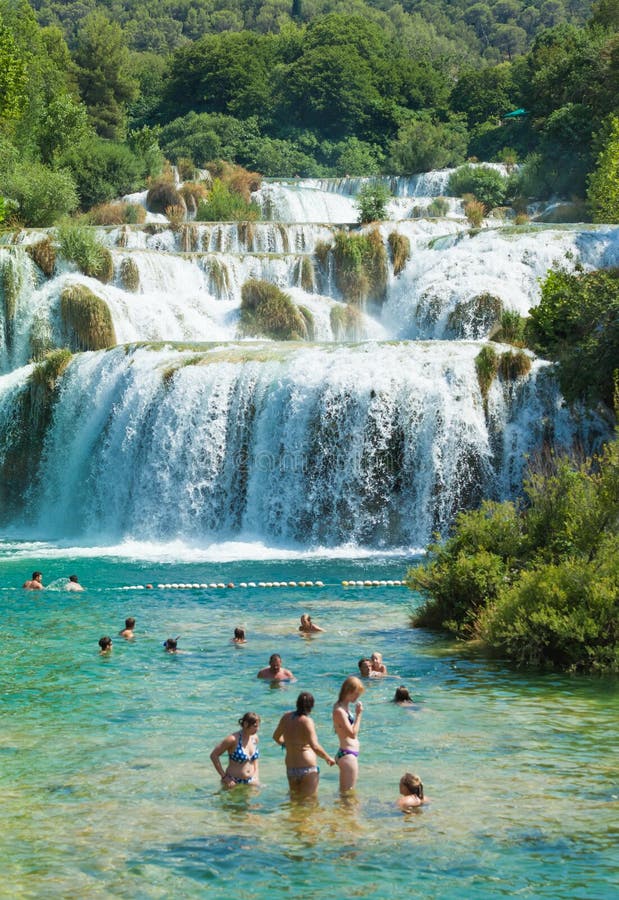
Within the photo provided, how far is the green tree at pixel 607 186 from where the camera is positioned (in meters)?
42.3

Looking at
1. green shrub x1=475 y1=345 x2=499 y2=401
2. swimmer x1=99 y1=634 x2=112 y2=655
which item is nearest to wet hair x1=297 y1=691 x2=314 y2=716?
swimmer x1=99 y1=634 x2=112 y2=655

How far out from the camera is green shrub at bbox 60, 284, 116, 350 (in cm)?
3466

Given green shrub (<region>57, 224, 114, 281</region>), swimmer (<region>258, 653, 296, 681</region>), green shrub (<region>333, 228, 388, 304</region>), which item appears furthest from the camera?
green shrub (<region>333, 228, 388, 304</region>)

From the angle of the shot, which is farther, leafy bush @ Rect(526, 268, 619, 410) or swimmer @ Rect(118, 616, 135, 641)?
leafy bush @ Rect(526, 268, 619, 410)

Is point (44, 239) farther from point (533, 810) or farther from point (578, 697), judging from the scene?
point (533, 810)

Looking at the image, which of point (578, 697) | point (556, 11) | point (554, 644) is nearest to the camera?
point (578, 697)

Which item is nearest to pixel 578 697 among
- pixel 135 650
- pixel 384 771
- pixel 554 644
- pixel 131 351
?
pixel 554 644

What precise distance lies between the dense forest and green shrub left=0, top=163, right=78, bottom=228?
0.05 m

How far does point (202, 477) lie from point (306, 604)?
8.84 metres

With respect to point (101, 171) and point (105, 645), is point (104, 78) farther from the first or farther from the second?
point (105, 645)

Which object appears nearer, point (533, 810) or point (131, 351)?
point (533, 810)

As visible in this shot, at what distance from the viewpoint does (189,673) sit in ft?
52.3

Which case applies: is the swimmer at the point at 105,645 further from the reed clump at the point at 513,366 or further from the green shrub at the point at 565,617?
the reed clump at the point at 513,366

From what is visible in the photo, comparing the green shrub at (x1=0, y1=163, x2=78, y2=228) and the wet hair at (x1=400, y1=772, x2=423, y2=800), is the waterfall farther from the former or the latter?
the green shrub at (x1=0, y1=163, x2=78, y2=228)
